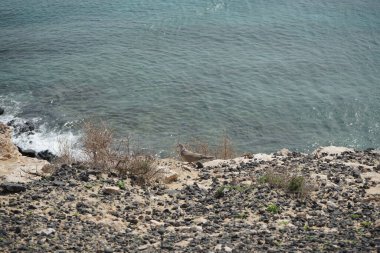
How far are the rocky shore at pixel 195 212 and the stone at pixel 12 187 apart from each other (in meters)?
0.02

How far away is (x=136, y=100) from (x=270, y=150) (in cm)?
851

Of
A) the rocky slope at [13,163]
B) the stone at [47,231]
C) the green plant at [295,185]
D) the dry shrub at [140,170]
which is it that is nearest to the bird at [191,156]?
the dry shrub at [140,170]

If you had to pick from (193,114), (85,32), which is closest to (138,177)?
(193,114)

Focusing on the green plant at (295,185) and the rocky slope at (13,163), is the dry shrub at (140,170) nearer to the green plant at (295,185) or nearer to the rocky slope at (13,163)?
the rocky slope at (13,163)

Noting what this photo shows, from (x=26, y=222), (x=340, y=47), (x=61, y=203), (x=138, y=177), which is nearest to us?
(x=26, y=222)

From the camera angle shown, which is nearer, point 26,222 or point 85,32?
point 26,222

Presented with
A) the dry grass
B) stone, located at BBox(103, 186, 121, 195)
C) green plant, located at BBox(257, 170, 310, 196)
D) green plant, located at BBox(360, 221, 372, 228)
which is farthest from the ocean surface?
green plant, located at BBox(360, 221, 372, 228)

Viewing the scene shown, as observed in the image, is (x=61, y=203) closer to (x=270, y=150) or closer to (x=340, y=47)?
(x=270, y=150)

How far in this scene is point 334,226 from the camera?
1030cm

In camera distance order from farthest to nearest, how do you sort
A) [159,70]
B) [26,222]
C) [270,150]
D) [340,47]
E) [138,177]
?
[340,47] < [159,70] < [270,150] < [138,177] < [26,222]

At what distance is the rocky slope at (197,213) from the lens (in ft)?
30.2

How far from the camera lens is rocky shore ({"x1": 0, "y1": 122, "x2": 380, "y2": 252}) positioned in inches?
363

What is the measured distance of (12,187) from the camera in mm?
11492

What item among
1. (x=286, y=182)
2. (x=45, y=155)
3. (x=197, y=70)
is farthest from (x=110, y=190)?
(x=197, y=70)
